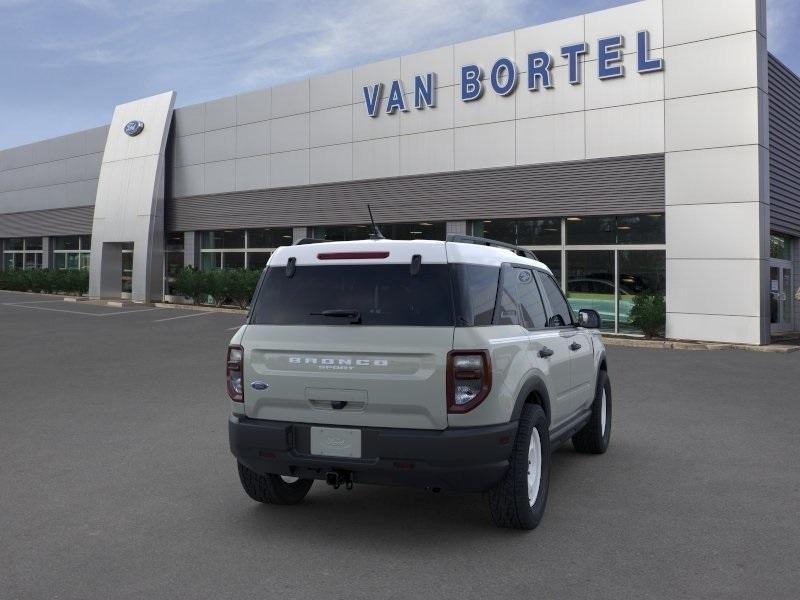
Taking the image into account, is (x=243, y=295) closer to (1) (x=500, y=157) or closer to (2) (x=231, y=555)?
(1) (x=500, y=157)

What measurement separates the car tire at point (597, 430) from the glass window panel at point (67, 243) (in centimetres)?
3382

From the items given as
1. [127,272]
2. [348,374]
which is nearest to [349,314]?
[348,374]

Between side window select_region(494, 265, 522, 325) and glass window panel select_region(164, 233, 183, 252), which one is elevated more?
glass window panel select_region(164, 233, 183, 252)

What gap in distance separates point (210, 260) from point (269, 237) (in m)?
3.57

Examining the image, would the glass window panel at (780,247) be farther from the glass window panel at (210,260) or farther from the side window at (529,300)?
the glass window panel at (210,260)

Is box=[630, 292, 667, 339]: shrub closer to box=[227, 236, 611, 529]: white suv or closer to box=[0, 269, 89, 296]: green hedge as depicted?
box=[227, 236, 611, 529]: white suv

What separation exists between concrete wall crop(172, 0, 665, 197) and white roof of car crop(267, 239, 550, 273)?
14.5 meters

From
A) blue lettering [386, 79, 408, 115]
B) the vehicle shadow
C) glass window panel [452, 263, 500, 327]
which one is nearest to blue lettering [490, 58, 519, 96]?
blue lettering [386, 79, 408, 115]

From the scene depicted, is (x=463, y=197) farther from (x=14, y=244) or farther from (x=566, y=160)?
(x=14, y=244)

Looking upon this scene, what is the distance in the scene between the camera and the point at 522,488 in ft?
14.9

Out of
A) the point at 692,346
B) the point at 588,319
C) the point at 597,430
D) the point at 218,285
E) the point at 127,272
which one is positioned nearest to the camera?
the point at 588,319

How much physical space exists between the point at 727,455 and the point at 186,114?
87.0 feet

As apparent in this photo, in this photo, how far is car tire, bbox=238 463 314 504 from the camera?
16.6 feet

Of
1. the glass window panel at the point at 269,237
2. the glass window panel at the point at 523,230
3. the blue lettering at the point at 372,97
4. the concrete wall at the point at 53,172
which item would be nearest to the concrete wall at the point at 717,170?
the glass window panel at the point at 523,230
